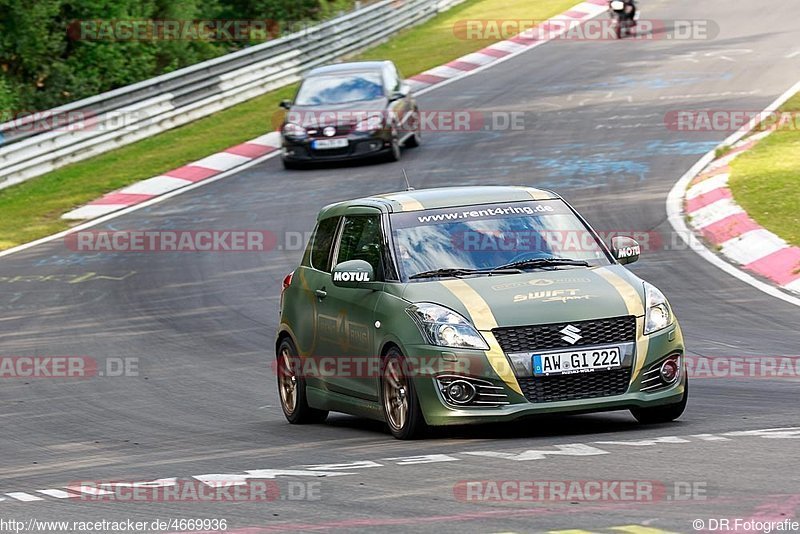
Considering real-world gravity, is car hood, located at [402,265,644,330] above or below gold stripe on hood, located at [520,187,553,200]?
below

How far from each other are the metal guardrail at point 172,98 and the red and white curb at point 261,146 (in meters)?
2.39

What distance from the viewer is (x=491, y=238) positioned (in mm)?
9625

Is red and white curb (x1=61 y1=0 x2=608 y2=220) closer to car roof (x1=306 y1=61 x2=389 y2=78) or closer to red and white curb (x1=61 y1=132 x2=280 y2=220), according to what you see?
red and white curb (x1=61 y1=132 x2=280 y2=220)

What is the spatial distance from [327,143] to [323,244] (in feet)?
47.4

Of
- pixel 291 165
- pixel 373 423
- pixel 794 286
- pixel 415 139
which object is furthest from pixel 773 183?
pixel 373 423

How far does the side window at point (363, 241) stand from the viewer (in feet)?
32.0

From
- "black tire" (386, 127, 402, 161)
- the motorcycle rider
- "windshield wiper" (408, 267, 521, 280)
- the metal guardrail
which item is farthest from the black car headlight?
"windshield wiper" (408, 267, 521, 280)

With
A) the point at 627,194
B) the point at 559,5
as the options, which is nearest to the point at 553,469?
the point at 627,194

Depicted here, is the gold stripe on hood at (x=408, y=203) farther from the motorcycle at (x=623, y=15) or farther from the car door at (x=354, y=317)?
the motorcycle at (x=623, y=15)

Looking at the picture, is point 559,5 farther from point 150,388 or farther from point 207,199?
point 150,388

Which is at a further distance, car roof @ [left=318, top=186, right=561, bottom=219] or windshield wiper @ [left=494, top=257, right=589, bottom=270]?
car roof @ [left=318, top=186, right=561, bottom=219]

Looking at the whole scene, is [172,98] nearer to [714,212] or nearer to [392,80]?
[392,80]

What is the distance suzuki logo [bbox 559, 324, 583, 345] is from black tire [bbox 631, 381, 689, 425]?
658 millimetres

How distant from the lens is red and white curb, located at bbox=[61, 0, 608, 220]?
2389 centimetres
